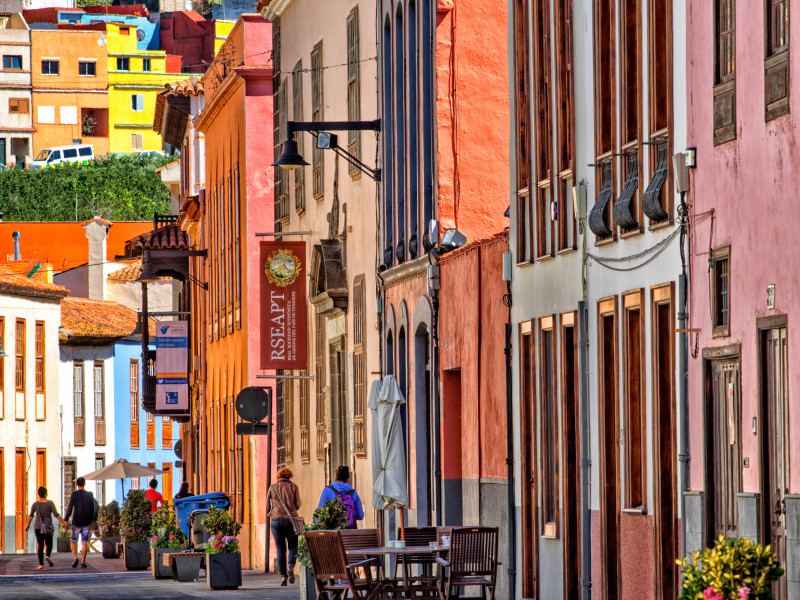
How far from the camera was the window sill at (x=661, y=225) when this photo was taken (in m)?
15.8

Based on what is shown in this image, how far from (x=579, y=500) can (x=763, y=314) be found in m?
5.33

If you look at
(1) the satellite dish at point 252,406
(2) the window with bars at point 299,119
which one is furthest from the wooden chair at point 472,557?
(2) the window with bars at point 299,119

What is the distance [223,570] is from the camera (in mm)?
27203

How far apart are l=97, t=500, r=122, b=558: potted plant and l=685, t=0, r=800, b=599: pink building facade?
107ft

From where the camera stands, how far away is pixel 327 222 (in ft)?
102

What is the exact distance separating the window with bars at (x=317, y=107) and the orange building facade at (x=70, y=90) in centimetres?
11294

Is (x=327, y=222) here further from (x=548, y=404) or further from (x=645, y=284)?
(x=645, y=284)

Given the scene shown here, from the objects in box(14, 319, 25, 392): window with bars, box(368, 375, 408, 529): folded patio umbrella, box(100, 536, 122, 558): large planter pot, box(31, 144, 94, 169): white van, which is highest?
box(31, 144, 94, 169): white van

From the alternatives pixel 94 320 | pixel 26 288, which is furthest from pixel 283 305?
pixel 94 320

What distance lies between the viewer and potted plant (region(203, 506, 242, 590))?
89.0ft

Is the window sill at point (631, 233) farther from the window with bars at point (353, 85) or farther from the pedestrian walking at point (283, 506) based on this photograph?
the pedestrian walking at point (283, 506)

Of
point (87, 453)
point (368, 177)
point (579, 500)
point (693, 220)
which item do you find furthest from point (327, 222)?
point (87, 453)

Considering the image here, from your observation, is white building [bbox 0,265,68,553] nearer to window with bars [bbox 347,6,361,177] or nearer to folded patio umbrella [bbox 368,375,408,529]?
window with bars [bbox 347,6,361,177]

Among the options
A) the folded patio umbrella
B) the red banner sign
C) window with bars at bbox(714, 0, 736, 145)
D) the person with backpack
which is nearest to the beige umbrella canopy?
the red banner sign
